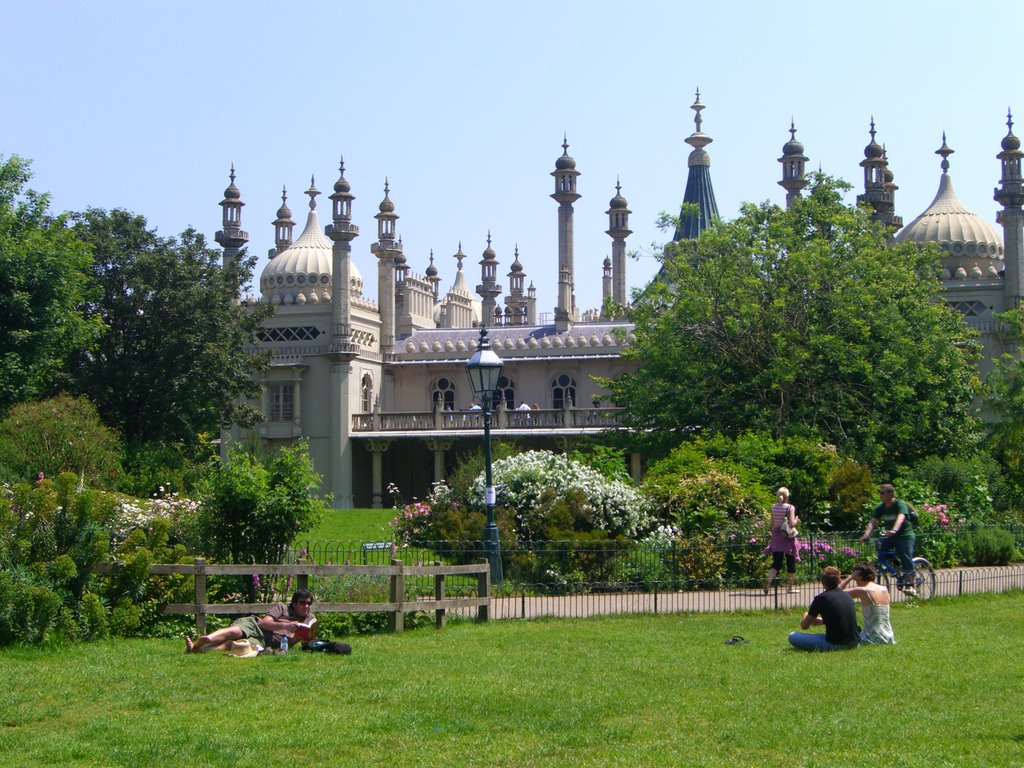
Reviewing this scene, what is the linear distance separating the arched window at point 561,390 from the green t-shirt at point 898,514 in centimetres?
3266

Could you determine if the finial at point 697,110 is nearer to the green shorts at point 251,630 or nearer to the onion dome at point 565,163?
the onion dome at point 565,163

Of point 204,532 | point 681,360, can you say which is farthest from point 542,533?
point 681,360

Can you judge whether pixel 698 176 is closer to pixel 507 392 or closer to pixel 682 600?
pixel 507 392

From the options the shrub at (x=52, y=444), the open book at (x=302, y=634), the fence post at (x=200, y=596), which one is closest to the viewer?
the open book at (x=302, y=634)

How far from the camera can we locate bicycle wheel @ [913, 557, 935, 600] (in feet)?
63.2

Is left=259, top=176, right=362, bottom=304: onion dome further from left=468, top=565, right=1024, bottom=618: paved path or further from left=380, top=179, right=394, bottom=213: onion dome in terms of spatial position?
left=468, top=565, right=1024, bottom=618: paved path

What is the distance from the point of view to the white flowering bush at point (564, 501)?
23.6 meters

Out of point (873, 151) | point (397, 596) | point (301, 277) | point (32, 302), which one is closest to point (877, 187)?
point (873, 151)

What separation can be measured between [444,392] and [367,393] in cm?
311

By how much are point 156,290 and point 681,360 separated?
17.5 meters

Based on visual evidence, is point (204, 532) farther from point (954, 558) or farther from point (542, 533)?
point (954, 558)

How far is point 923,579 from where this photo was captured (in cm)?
1955

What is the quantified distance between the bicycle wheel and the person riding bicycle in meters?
0.13

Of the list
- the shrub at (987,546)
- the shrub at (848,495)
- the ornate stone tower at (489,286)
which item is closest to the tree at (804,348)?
the shrub at (848,495)
